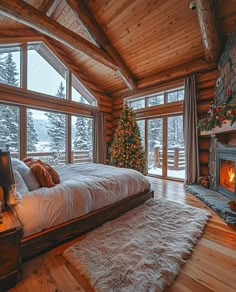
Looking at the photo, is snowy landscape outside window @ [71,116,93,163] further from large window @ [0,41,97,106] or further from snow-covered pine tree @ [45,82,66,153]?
large window @ [0,41,97,106]

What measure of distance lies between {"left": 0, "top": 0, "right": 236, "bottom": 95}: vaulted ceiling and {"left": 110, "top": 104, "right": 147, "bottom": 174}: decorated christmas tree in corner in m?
1.47

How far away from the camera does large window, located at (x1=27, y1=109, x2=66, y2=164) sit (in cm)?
470

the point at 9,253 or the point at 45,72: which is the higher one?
the point at 45,72

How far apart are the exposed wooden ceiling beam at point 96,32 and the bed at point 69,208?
12.5 ft

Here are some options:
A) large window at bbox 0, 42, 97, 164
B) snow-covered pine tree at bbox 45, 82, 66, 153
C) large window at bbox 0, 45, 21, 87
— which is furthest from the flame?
large window at bbox 0, 45, 21, 87

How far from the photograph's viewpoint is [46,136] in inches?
198

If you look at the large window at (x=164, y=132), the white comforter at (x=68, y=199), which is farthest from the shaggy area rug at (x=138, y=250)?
the large window at (x=164, y=132)

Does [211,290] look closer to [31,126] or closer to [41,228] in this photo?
[41,228]

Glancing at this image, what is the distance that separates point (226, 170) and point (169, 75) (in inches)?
123

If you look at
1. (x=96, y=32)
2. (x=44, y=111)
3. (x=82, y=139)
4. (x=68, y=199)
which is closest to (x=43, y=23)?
(x=96, y=32)

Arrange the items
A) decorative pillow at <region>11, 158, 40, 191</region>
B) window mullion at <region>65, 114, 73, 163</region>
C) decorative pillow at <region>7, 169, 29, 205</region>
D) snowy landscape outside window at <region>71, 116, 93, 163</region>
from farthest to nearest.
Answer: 1. snowy landscape outside window at <region>71, 116, 93, 163</region>
2. window mullion at <region>65, 114, 73, 163</region>
3. decorative pillow at <region>11, 158, 40, 191</region>
4. decorative pillow at <region>7, 169, 29, 205</region>

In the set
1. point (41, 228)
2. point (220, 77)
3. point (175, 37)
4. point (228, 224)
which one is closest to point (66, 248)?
point (41, 228)

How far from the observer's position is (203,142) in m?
4.56

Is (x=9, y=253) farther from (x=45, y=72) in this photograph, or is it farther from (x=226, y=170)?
(x=45, y=72)
